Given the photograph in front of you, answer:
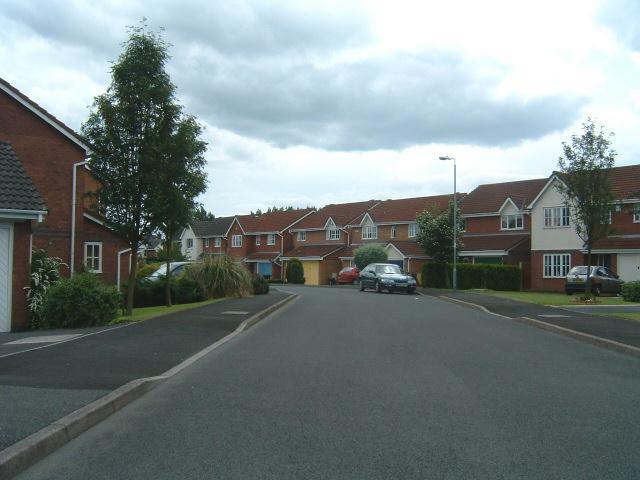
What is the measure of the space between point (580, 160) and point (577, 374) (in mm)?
17512

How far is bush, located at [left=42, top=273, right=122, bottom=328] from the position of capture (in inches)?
594

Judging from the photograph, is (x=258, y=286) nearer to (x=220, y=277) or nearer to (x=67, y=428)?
(x=220, y=277)

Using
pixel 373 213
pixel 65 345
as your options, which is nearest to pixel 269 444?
pixel 65 345

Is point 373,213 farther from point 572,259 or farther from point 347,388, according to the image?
point 347,388

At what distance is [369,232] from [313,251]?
5917 mm

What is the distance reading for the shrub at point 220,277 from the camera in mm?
26906

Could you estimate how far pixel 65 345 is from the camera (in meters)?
11.4

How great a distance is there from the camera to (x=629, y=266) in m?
38.0

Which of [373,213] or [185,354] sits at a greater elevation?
[373,213]

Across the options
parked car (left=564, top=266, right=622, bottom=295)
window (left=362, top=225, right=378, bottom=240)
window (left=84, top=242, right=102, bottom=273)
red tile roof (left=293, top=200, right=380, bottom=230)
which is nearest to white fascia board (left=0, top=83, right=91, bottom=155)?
window (left=84, top=242, right=102, bottom=273)

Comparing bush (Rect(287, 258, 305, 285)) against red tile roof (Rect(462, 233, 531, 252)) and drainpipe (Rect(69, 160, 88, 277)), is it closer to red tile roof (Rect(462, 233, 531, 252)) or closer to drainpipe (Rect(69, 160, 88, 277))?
red tile roof (Rect(462, 233, 531, 252))

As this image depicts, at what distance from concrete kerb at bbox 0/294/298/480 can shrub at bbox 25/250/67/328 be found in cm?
803

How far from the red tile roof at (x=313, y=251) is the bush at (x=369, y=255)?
22.4ft

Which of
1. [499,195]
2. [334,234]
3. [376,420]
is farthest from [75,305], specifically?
[334,234]
